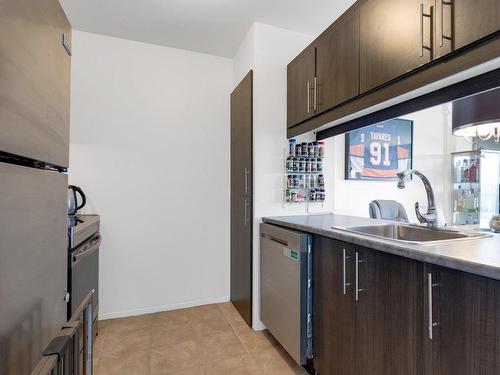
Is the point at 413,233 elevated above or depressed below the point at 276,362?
above

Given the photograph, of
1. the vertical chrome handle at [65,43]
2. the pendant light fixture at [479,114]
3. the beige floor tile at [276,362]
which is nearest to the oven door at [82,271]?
the vertical chrome handle at [65,43]

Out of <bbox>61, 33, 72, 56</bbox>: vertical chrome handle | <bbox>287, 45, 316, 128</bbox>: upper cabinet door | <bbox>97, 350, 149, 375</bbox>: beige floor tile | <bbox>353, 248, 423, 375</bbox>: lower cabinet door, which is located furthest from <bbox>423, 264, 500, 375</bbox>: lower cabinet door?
<bbox>97, 350, 149, 375</bbox>: beige floor tile

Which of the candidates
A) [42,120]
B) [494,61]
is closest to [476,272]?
[494,61]

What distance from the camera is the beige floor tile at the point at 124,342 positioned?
1972mm

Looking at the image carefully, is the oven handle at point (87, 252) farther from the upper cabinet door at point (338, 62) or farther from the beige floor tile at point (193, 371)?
the upper cabinet door at point (338, 62)

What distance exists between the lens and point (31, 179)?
745mm

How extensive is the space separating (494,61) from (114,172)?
267 cm

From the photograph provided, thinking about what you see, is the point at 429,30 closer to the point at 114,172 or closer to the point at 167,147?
the point at 167,147

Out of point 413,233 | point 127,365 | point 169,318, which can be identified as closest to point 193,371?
point 127,365

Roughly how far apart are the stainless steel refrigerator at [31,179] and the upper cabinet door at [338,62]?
55.6 inches

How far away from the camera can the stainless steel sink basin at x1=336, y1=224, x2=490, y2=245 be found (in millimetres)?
1395

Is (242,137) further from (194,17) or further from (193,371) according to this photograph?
(193,371)

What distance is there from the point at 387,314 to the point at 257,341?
128cm

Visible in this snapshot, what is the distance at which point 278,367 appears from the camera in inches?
70.7
